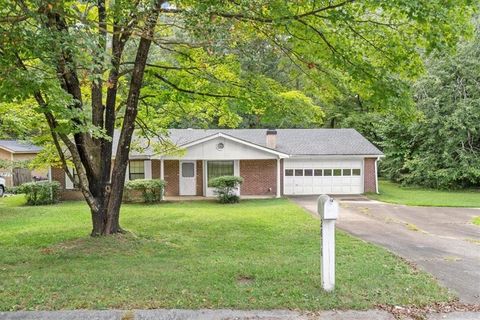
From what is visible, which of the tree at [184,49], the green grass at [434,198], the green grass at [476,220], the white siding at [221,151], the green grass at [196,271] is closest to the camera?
the green grass at [196,271]

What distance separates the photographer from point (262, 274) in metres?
5.96

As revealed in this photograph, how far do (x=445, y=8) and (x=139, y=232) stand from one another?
8.02m

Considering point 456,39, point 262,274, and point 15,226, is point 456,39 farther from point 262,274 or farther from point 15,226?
point 15,226

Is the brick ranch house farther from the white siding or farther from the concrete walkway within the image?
the concrete walkway

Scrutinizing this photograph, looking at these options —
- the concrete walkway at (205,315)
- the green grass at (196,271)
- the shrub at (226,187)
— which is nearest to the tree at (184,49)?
the green grass at (196,271)

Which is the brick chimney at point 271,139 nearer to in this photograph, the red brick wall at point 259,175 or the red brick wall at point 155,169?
the red brick wall at point 259,175

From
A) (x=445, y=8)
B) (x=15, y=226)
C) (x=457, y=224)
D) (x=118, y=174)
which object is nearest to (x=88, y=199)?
(x=118, y=174)

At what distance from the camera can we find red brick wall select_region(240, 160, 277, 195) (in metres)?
20.8

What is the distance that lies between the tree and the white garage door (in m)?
11.4

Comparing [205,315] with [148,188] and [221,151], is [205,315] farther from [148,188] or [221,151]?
[221,151]

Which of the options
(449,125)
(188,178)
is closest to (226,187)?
(188,178)

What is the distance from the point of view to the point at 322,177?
70.6 feet

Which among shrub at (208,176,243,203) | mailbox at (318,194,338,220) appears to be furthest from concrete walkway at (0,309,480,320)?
shrub at (208,176,243,203)

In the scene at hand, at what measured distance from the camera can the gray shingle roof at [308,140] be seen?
70.1 feet
